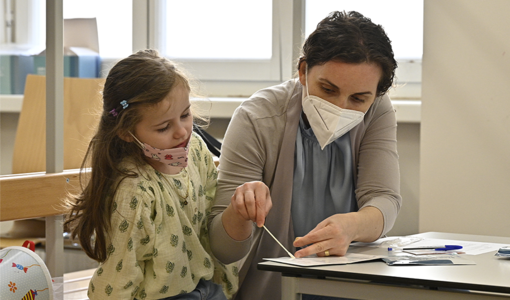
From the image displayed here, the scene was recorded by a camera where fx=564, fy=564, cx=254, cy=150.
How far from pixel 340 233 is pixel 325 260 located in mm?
105

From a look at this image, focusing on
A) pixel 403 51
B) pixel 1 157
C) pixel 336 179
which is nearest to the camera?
pixel 336 179

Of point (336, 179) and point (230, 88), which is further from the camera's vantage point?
point (230, 88)

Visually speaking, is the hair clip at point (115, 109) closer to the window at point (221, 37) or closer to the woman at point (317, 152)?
the woman at point (317, 152)

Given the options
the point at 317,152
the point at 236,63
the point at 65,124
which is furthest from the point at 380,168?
the point at 236,63

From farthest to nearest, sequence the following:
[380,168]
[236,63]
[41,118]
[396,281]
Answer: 1. [236,63]
2. [41,118]
3. [380,168]
4. [396,281]

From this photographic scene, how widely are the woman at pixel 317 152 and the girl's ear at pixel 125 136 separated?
0.26 meters

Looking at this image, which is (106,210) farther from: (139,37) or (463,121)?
(139,37)

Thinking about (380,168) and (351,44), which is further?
(380,168)

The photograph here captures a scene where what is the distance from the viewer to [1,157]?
10.5 feet

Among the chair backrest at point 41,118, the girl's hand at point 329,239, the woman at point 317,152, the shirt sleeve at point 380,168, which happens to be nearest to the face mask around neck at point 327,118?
the woman at point 317,152

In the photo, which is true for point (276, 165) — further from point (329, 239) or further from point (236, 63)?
point (236, 63)

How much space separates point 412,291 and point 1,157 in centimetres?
283

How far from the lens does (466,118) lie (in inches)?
79.8

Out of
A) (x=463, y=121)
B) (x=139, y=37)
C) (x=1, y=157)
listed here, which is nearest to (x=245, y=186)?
(x=463, y=121)
